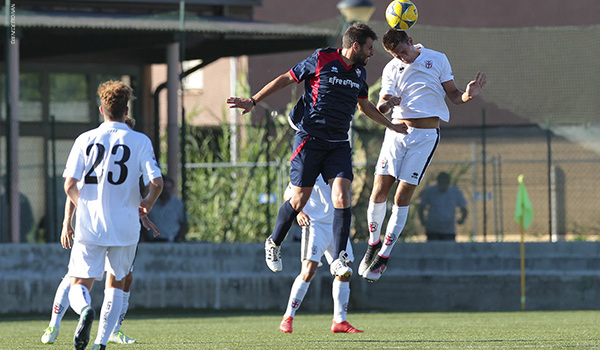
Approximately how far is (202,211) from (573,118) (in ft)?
23.1

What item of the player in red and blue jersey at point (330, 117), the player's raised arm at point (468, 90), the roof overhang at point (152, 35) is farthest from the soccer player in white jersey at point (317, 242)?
the roof overhang at point (152, 35)

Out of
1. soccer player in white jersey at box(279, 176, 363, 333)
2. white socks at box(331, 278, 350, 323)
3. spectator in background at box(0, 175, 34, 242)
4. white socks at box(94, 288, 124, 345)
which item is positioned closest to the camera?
white socks at box(94, 288, 124, 345)

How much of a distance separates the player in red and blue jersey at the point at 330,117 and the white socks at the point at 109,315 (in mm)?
2582

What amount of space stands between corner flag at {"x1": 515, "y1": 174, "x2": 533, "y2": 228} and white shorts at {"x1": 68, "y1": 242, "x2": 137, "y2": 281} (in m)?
9.26

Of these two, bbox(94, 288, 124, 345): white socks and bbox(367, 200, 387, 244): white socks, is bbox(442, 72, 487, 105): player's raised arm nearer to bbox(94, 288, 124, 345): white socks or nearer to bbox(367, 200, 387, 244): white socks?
bbox(367, 200, 387, 244): white socks

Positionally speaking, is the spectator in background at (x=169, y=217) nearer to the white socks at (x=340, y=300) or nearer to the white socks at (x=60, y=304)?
the white socks at (x=340, y=300)

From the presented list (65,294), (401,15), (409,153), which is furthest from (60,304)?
(401,15)

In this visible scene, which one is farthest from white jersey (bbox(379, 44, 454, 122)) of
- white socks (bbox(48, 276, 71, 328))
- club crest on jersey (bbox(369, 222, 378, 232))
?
white socks (bbox(48, 276, 71, 328))

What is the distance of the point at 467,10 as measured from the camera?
33.4 metres

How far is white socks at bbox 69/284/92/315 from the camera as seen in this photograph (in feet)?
27.1

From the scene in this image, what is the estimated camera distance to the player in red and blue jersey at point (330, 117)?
1060 centimetres

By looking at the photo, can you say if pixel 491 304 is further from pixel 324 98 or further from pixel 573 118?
pixel 324 98

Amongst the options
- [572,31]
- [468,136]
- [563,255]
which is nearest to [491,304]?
[563,255]

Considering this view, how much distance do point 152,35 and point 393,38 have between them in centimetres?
862
